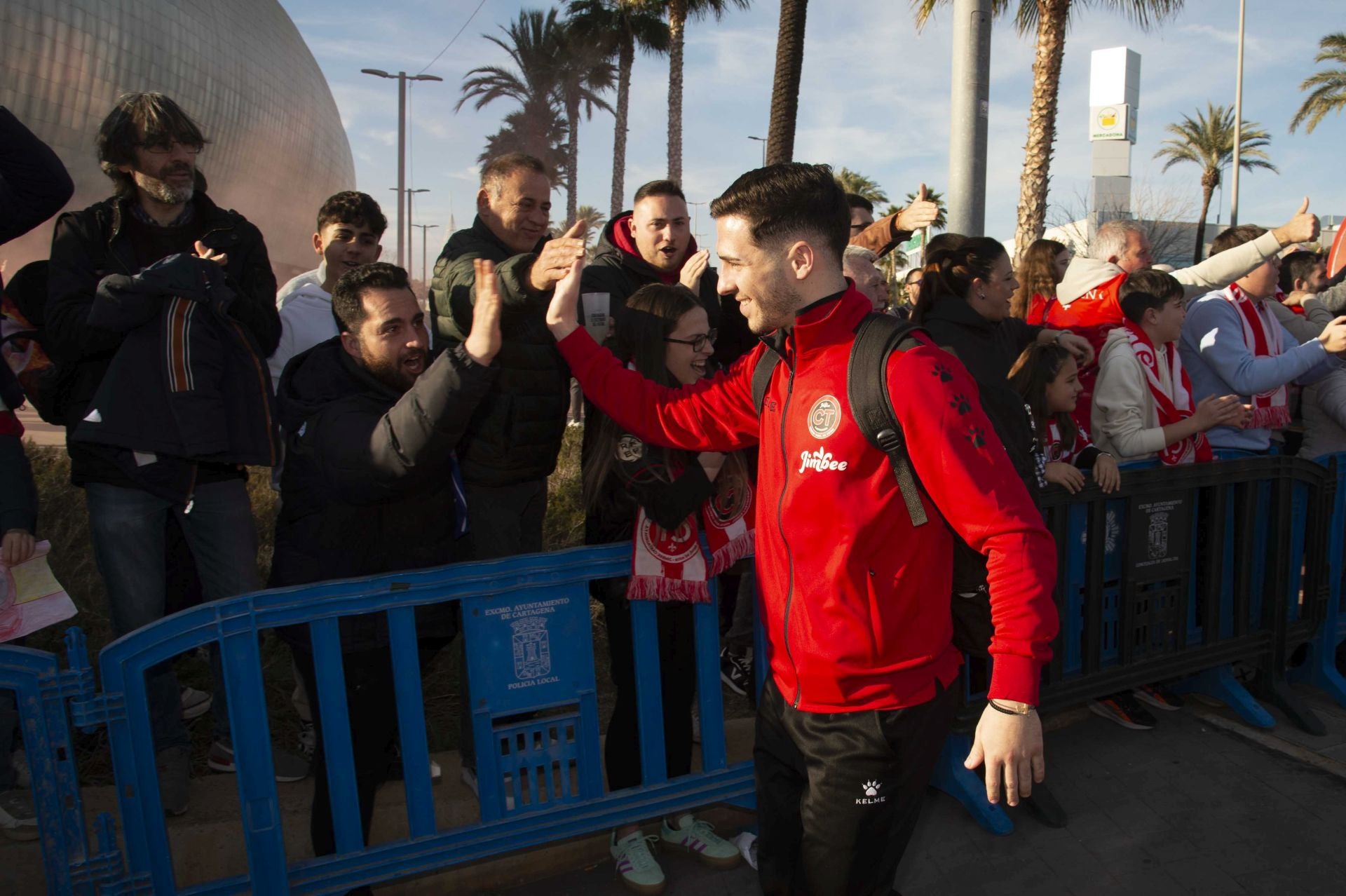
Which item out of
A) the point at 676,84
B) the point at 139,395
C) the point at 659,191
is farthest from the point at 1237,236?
the point at 676,84

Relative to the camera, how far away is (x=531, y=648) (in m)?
2.97

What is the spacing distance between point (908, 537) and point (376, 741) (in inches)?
71.8

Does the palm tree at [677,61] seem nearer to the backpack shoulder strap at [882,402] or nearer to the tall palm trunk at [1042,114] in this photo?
the tall palm trunk at [1042,114]

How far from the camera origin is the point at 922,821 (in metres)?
3.68

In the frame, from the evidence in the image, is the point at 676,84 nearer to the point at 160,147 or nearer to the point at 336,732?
the point at 160,147

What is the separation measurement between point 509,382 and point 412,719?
3.97 feet

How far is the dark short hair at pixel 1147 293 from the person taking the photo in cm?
464

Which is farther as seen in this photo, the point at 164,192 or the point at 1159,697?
the point at 1159,697

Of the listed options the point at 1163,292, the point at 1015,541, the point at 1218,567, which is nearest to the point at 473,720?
the point at 1015,541

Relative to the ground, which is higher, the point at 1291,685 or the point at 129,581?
the point at 129,581

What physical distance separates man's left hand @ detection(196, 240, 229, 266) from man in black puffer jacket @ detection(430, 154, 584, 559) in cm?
75

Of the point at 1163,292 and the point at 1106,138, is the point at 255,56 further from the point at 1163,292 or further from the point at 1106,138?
the point at 1106,138

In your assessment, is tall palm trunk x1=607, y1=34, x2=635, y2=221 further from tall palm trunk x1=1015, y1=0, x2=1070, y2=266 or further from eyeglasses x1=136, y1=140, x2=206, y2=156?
eyeglasses x1=136, y1=140, x2=206, y2=156

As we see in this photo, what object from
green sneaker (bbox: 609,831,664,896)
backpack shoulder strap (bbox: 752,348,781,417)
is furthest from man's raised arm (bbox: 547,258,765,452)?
green sneaker (bbox: 609,831,664,896)
